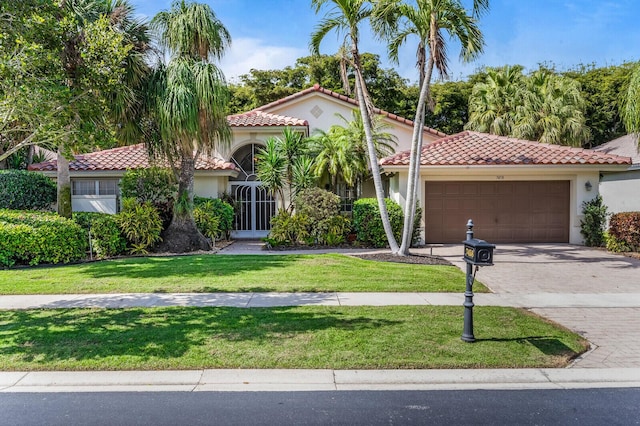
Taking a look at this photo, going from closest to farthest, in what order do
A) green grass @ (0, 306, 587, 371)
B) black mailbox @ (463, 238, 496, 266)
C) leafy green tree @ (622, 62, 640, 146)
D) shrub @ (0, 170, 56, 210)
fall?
green grass @ (0, 306, 587, 371), black mailbox @ (463, 238, 496, 266), leafy green tree @ (622, 62, 640, 146), shrub @ (0, 170, 56, 210)

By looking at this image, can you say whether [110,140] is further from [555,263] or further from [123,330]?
[555,263]

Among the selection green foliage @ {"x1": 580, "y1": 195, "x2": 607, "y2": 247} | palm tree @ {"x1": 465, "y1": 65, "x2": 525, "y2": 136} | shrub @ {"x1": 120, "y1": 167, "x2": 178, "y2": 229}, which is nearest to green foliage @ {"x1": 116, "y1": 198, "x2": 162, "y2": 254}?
shrub @ {"x1": 120, "y1": 167, "x2": 178, "y2": 229}

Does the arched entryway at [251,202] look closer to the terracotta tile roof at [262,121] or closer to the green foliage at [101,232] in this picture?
the terracotta tile roof at [262,121]

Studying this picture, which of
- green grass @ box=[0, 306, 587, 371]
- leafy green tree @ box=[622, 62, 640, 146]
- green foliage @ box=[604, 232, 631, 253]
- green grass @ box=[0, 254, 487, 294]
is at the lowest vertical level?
green grass @ box=[0, 306, 587, 371]

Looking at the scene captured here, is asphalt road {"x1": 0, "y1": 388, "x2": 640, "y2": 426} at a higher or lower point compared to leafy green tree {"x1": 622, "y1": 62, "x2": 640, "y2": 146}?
lower

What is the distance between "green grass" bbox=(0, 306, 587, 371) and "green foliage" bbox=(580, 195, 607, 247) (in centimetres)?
1050

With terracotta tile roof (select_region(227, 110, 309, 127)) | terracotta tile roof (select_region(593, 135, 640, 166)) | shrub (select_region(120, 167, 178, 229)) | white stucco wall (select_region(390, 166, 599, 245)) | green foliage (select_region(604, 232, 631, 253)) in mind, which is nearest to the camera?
green foliage (select_region(604, 232, 631, 253))

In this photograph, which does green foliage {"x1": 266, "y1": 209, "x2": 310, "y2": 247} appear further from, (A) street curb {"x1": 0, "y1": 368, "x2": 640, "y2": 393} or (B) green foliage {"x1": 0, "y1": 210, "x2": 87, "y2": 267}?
(A) street curb {"x1": 0, "y1": 368, "x2": 640, "y2": 393}

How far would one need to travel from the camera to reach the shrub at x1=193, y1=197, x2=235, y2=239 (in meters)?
17.3

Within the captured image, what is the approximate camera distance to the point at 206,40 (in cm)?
1443

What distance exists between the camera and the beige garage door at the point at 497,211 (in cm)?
1716

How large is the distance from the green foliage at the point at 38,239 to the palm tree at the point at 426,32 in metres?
8.99

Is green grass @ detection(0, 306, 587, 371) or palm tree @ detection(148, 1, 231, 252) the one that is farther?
palm tree @ detection(148, 1, 231, 252)

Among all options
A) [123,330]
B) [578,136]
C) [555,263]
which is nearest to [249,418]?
[123,330]
